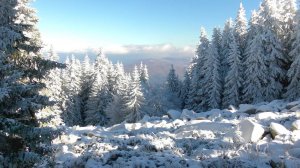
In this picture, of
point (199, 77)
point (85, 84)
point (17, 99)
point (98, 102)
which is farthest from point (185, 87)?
point (17, 99)

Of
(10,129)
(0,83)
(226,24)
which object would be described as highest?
(226,24)

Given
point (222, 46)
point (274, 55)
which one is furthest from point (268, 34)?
point (222, 46)

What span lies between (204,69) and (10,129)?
154 feet

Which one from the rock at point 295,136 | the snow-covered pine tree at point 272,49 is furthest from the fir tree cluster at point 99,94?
the rock at point 295,136

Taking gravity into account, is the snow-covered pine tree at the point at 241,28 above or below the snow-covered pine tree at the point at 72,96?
above

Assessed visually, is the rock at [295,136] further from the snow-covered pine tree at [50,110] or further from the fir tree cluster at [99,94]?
the fir tree cluster at [99,94]

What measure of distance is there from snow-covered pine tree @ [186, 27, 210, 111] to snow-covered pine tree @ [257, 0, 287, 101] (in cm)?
1119

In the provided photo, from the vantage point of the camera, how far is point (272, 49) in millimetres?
42156

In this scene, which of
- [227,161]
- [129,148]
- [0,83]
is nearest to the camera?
[0,83]

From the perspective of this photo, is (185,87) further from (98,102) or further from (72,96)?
(72,96)

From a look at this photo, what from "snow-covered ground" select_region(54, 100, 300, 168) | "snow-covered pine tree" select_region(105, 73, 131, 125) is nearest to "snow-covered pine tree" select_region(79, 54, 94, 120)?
"snow-covered pine tree" select_region(105, 73, 131, 125)

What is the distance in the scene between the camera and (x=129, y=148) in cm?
1211

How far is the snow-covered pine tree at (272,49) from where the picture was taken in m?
42.2

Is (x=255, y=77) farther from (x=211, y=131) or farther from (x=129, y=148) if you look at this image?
(x=129, y=148)
